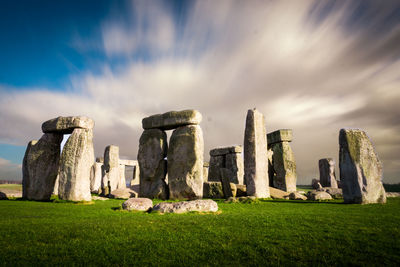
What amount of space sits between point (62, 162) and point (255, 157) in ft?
27.3

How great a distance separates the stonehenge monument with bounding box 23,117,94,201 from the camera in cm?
947

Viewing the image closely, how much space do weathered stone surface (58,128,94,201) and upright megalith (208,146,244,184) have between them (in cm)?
940

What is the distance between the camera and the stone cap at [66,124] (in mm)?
10141

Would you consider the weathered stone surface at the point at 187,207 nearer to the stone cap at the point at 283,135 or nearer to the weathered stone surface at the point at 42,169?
the weathered stone surface at the point at 42,169

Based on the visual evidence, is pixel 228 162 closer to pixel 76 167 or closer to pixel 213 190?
pixel 213 190

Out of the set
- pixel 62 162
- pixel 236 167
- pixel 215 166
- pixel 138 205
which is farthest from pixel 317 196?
pixel 62 162

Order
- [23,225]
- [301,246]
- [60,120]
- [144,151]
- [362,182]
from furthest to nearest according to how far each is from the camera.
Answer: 1. [144,151]
2. [60,120]
3. [362,182]
4. [23,225]
5. [301,246]

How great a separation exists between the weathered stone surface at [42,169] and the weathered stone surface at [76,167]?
59.3 inches

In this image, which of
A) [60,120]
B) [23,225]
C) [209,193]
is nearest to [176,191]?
[209,193]

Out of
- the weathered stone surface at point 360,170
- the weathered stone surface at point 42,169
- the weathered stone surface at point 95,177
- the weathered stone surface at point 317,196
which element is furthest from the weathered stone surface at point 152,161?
the weathered stone surface at point 95,177

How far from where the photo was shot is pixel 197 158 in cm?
1110

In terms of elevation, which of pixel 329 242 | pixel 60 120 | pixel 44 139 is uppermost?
pixel 60 120

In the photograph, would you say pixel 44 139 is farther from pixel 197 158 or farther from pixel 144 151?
pixel 197 158

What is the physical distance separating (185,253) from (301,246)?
4.78 feet
